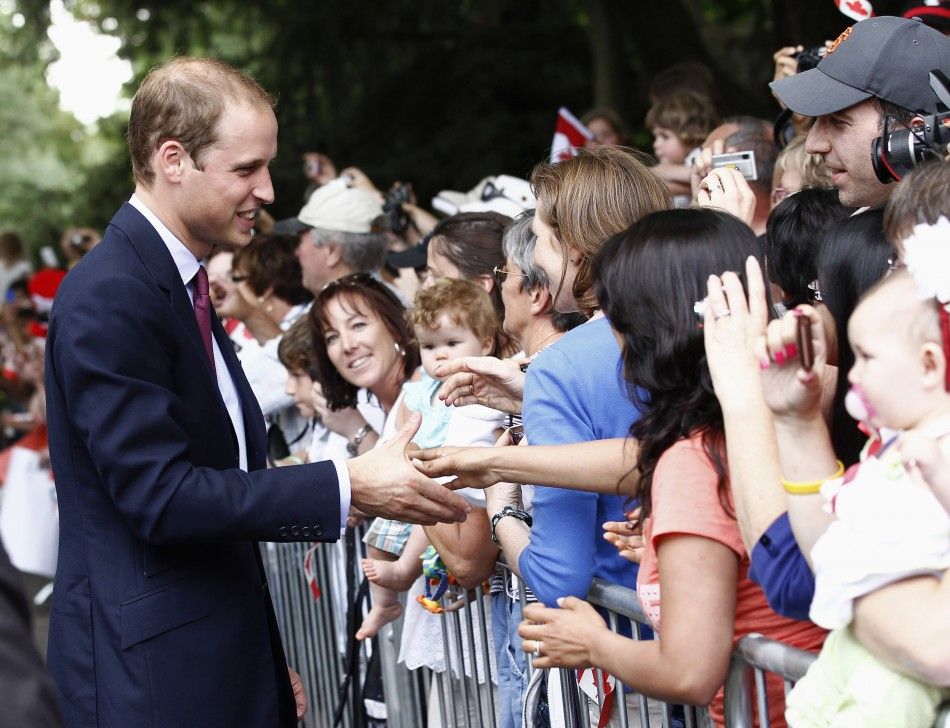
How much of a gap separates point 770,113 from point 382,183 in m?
3.39

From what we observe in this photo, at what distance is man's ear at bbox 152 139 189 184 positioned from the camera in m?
3.31

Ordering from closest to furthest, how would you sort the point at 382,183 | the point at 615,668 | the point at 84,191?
the point at 615,668, the point at 382,183, the point at 84,191

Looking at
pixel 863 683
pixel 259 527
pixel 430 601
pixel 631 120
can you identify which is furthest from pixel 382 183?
pixel 863 683

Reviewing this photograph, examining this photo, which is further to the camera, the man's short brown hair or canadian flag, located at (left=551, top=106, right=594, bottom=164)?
canadian flag, located at (left=551, top=106, right=594, bottom=164)

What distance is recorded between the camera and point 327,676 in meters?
5.81

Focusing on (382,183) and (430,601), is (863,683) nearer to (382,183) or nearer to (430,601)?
(430,601)

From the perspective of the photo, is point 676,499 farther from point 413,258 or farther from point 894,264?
point 413,258

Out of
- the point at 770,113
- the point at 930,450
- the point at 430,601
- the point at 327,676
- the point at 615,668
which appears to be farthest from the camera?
the point at 770,113

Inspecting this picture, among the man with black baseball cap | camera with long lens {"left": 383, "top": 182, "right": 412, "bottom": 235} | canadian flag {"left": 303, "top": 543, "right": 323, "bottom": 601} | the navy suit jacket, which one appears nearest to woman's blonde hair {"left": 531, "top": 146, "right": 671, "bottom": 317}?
the man with black baseball cap

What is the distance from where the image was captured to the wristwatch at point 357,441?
17.0 ft

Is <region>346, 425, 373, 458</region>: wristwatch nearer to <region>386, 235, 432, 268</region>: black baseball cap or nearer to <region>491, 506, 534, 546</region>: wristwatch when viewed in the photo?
<region>386, 235, 432, 268</region>: black baseball cap

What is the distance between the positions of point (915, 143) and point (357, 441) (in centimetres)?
282

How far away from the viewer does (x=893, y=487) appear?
1.97 metres

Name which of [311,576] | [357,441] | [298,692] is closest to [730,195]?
[298,692]
